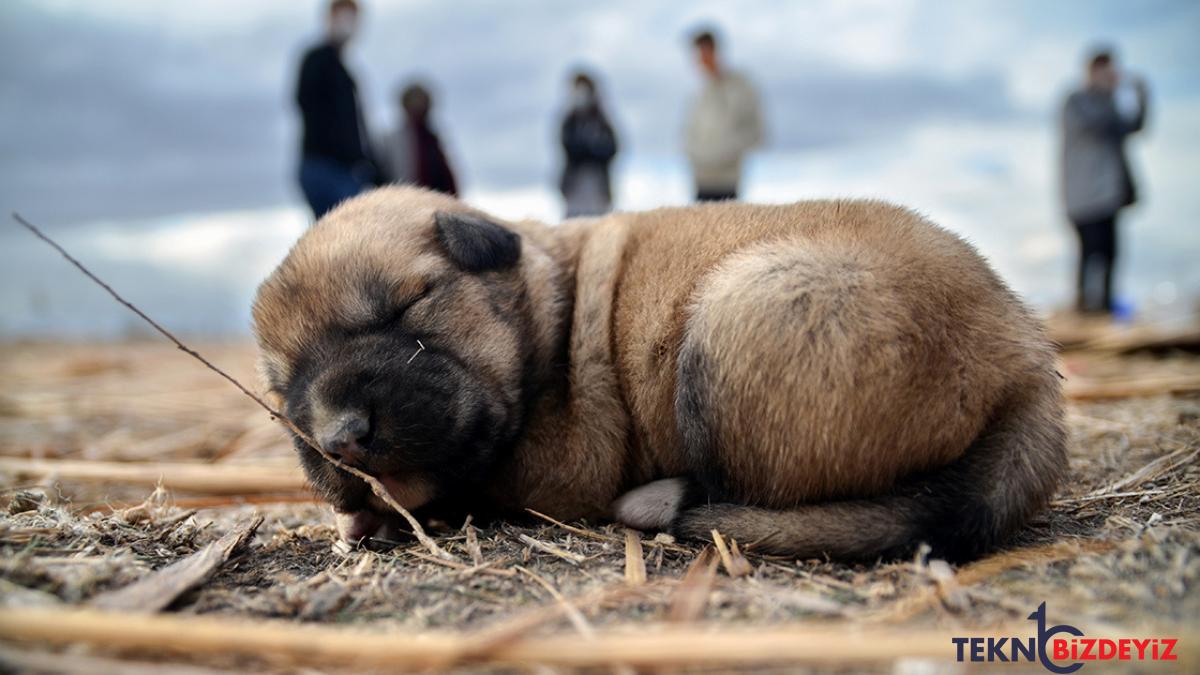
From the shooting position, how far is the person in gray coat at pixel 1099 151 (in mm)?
10234

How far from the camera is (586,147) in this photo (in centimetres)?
948

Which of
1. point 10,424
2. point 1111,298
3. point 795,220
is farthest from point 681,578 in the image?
point 1111,298

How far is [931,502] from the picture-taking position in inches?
105

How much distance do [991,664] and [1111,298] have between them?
1137 cm

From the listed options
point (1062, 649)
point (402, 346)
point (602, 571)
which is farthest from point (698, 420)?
point (1062, 649)

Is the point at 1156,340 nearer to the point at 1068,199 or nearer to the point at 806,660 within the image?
the point at 1068,199

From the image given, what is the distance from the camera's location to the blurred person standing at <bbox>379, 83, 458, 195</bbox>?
837 cm

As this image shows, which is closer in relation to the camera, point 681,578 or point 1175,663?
point 1175,663

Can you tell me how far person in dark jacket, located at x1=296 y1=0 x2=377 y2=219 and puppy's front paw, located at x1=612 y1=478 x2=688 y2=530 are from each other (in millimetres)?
4874

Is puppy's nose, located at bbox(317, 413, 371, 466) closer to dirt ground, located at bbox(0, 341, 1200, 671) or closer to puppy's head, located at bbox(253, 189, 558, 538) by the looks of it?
puppy's head, located at bbox(253, 189, 558, 538)

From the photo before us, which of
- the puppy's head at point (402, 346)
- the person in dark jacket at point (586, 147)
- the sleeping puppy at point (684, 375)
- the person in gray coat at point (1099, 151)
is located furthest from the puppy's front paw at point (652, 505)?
the person in gray coat at point (1099, 151)

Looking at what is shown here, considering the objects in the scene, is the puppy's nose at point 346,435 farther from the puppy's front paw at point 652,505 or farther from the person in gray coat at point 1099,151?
the person in gray coat at point 1099,151

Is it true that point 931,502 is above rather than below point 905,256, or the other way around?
below

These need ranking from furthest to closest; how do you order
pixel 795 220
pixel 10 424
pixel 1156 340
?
pixel 1156 340 < pixel 10 424 < pixel 795 220
